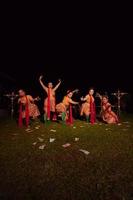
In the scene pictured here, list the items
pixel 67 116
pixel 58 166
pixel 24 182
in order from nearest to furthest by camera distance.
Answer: pixel 24 182
pixel 58 166
pixel 67 116

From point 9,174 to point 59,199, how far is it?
2.07 meters

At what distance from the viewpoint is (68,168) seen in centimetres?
770

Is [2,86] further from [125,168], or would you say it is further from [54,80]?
[125,168]

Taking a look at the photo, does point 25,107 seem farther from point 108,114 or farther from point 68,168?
point 68,168

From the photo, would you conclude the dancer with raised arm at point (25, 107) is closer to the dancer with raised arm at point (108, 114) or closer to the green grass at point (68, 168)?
the green grass at point (68, 168)

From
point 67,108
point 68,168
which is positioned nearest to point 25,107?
point 67,108

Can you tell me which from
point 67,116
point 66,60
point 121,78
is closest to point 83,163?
point 67,116

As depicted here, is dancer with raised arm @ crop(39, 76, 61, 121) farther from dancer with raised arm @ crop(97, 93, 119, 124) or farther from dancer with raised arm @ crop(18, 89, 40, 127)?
dancer with raised arm @ crop(97, 93, 119, 124)

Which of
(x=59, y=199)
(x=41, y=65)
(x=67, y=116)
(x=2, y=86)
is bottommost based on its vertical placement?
(x=59, y=199)

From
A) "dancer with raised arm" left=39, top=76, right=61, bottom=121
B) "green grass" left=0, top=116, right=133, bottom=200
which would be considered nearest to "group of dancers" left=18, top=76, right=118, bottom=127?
"dancer with raised arm" left=39, top=76, right=61, bottom=121

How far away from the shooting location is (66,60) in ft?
163

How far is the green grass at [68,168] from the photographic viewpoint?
5.98 meters

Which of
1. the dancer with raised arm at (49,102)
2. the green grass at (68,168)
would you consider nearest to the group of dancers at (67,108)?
the dancer with raised arm at (49,102)

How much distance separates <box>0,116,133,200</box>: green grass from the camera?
235 inches
